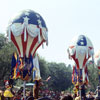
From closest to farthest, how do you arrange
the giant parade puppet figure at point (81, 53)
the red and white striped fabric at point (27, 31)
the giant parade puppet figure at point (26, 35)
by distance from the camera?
the giant parade puppet figure at point (26, 35)
the red and white striped fabric at point (27, 31)
the giant parade puppet figure at point (81, 53)

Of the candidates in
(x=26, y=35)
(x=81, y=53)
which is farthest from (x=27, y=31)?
(x=81, y=53)

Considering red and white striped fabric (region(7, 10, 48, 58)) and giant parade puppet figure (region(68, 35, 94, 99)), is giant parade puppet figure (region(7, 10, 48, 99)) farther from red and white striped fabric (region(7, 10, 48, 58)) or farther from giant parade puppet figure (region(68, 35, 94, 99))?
giant parade puppet figure (region(68, 35, 94, 99))

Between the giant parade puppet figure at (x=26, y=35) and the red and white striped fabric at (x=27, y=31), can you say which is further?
the red and white striped fabric at (x=27, y=31)

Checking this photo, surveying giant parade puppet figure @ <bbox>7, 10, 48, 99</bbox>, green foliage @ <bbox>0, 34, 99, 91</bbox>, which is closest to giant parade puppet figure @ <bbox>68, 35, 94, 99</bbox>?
giant parade puppet figure @ <bbox>7, 10, 48, 99</bbox>

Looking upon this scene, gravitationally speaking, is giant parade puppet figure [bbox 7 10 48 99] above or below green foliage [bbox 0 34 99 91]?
above

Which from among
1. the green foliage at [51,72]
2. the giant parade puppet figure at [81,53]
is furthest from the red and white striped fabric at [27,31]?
the green foliage at [51,72]

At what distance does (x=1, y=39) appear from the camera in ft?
119

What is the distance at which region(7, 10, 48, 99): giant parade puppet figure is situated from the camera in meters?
12.4

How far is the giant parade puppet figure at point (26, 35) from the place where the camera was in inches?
489

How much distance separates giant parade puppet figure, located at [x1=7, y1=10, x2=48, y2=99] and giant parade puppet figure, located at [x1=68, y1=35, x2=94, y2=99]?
16.0 ft

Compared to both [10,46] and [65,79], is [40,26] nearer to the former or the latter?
[10,46]

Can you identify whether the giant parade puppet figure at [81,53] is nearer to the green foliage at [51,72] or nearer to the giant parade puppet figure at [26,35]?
the giant parade puppet figure at [26,35]

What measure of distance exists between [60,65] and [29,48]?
173ft

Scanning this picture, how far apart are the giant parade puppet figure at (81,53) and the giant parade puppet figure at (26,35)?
4.88 meters
